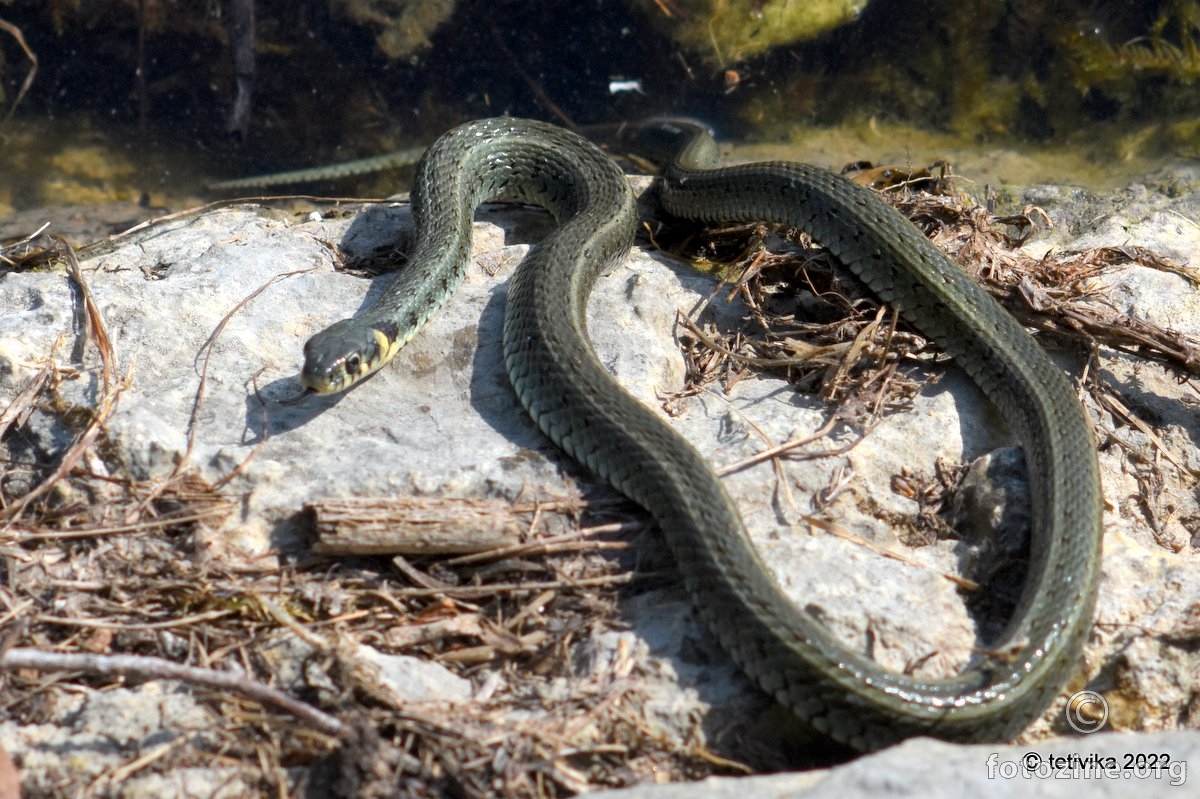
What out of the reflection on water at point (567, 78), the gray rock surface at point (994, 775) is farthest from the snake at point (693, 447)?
the reflection on water at point (567, 78)

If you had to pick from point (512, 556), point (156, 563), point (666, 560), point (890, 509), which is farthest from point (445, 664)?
point (890, 509)

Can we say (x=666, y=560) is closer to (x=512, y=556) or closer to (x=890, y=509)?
(x=512, y=556)

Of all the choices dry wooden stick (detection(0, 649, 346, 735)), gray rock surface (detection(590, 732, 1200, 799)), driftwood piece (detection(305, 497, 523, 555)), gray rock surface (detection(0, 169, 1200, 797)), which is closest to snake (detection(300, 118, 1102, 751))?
gray rock surface (detection(0, 169, 1200, 797))

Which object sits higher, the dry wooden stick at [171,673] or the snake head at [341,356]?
the snake head at [341,356]

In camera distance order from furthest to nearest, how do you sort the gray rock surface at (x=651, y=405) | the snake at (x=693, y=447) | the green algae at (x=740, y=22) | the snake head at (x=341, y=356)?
the green algae at (x=740, y=22) < the snake head at (x=341, y=356) < the gray rock surface at (x=651, y=405) < the snake at (x=693, y=447)

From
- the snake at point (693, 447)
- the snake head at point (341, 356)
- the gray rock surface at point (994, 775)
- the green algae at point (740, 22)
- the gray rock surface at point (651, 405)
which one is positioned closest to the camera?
the gray rock surface at point (994, 775)

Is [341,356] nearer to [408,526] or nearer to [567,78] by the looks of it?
[408,526]

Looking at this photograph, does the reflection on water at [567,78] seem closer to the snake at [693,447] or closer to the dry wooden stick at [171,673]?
the snake at [693,447]
